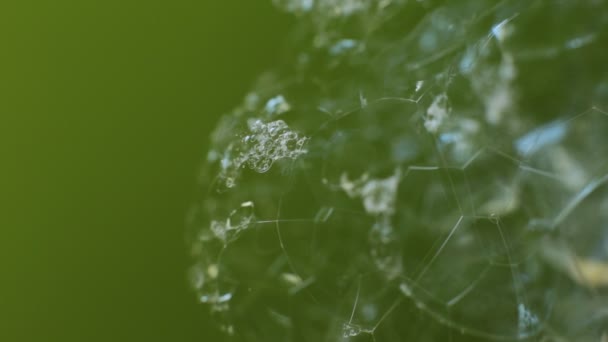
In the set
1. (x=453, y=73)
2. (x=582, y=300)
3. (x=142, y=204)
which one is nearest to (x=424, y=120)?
(x=453, y=73)

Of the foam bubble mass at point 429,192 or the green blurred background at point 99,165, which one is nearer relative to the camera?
the foam bubble mass at point 429,192

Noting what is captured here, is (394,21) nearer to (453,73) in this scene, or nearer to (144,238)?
(453,73)

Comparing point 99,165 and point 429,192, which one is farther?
point 99,165

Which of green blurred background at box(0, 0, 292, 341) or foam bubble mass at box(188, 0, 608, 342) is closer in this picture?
foam bubble mass at box(188, 0, 608, 342)
